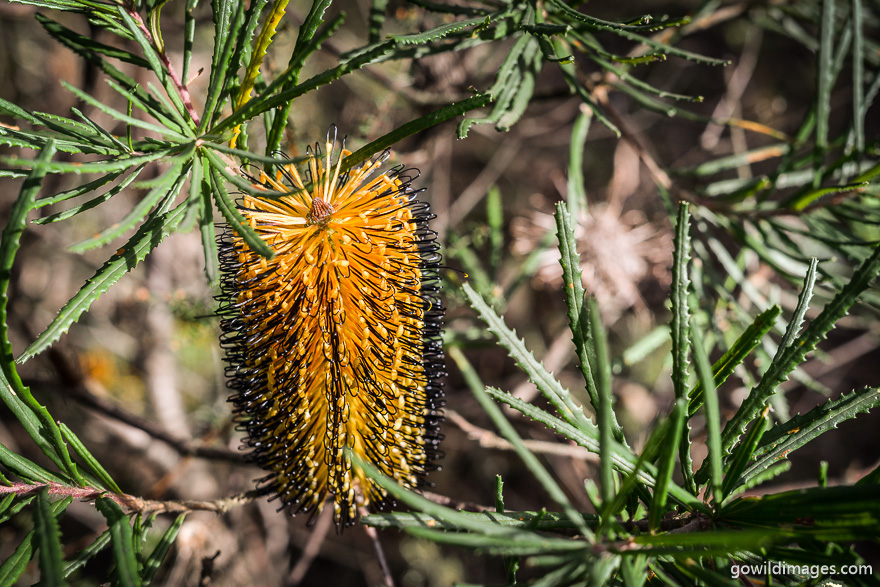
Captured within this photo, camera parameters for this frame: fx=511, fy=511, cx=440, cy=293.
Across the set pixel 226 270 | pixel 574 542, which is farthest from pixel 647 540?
pixel 226 270

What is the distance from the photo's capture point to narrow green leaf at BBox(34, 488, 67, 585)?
1.82 ft

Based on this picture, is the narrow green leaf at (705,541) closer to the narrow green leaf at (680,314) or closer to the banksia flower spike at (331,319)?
the narrow green leaf at (680,314)

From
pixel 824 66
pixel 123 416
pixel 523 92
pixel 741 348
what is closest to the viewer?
pixel 741 348

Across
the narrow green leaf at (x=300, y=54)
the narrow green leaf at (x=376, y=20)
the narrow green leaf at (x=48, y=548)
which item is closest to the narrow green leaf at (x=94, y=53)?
the narrow green leaf at (x=300, y=54)

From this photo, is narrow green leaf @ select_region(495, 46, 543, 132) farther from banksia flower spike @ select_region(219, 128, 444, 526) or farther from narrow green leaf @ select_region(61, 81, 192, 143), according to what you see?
narrow green leaf @ select_region(61, 81, 192, 143)

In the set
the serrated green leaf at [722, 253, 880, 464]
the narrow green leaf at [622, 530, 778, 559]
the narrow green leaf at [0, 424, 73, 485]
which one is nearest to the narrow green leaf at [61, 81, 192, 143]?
the narrow green leaf at [0, 424, 73, 485]

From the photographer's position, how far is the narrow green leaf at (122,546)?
24.2 inches

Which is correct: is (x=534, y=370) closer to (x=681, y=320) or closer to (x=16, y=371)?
(x=681, y=320)

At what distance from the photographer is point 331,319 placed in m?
0.80

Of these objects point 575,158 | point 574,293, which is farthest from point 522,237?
point 574,293

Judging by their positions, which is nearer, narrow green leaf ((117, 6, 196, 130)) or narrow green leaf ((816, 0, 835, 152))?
narrow green leaf ((117, 6, 196, 130))

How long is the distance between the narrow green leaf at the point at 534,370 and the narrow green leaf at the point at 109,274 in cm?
43

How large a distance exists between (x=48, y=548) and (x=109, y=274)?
1.07 feet

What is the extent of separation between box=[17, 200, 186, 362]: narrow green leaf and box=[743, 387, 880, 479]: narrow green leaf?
92cm
